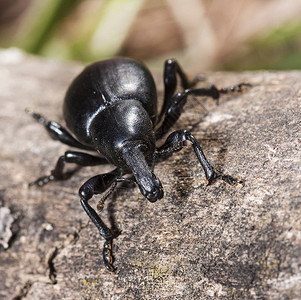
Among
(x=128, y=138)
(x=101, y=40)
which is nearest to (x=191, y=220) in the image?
(x=128, y=138)

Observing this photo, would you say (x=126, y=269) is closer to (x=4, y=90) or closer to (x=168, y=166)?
(x=168, y=166)

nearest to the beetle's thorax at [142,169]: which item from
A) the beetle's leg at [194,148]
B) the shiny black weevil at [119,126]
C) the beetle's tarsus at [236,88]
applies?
the shiny black weevil at [119,126]

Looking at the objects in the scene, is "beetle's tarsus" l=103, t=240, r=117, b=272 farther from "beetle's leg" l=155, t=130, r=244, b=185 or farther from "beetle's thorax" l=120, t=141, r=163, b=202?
"beetle's leg" l=155, t=130, r=244, b=185

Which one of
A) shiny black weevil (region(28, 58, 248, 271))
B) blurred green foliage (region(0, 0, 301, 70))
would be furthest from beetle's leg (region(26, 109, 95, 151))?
blurred green foliage (region(0, 0, 301, 70))

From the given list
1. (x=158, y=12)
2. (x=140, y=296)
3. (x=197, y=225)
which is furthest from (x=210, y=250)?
(x=158, y=12)

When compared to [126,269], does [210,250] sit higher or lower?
higher

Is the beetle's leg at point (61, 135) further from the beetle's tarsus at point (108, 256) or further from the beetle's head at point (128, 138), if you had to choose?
the beetle's tarsus at point (108, 256)

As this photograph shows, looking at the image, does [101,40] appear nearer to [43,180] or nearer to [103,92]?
[103,92]

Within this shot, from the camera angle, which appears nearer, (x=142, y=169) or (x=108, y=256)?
(x=108, y=256)
